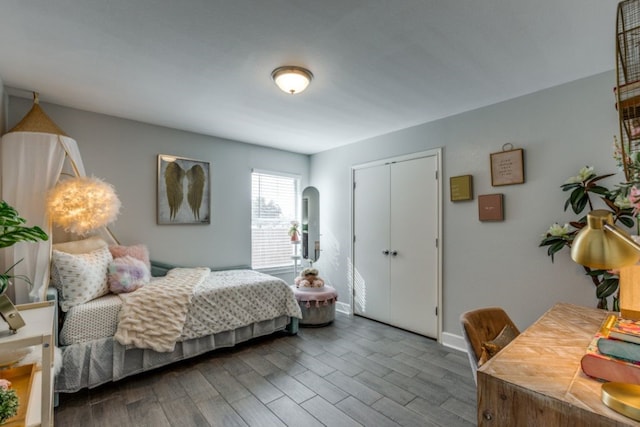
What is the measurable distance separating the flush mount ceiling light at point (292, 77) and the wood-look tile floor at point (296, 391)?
2.41m

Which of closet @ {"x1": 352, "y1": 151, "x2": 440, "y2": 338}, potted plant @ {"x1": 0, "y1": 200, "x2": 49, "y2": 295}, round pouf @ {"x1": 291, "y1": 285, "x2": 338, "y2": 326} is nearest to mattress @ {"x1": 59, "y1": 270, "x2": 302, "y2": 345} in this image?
round pouf @ {"x1": 291, "y1": 285, "x2": 338, "y2": 326}

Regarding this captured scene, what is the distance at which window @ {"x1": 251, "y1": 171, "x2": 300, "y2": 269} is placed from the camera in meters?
4.39

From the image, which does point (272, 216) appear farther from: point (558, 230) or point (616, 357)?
point (616, 357)

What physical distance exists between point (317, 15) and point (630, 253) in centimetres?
177

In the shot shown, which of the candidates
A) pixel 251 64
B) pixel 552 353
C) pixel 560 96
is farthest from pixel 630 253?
pixel 251 64

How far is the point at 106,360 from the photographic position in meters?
2.37

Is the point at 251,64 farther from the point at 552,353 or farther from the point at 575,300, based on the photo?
the point at 575,300

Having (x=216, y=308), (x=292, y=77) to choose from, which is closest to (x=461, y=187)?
(x=292, y=77)

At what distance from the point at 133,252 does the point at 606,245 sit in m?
3.60

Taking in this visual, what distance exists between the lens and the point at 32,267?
7.48 ft

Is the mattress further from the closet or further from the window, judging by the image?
the closet

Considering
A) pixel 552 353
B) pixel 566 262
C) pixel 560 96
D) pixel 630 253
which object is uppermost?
pixel 560 96

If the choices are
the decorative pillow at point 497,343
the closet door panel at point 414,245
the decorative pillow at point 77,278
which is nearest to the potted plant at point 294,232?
the closet door panel at point 414,245

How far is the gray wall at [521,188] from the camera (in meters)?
2.39
